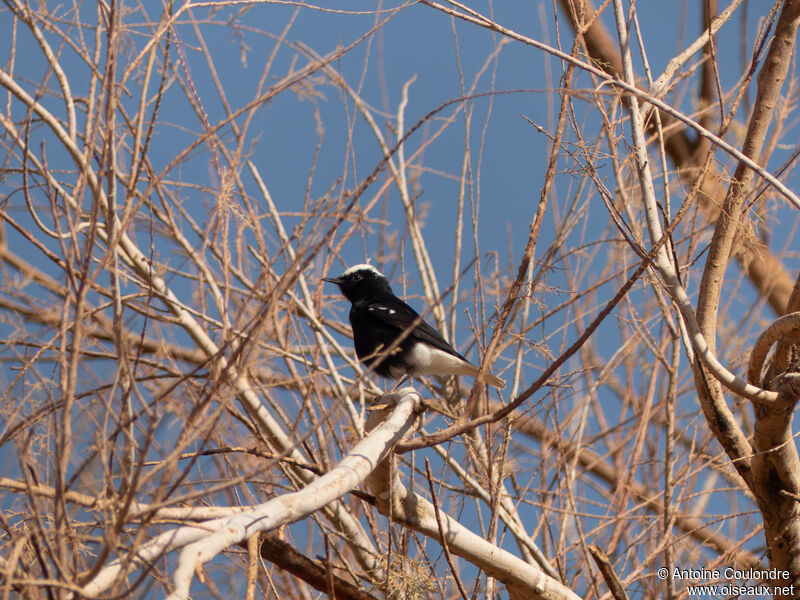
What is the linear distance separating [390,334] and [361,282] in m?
0.62

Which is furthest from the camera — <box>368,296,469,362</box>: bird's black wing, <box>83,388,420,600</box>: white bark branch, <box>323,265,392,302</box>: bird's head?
<box>323,265,392,302</box>: bird's head

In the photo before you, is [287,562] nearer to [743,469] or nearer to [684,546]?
[743,469]

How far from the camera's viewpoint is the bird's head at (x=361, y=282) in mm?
5418

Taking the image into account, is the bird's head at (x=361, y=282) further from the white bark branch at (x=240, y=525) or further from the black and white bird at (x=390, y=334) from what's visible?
the white bark branch at (x=240, y=525)

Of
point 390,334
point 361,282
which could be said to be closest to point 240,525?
point 390,334

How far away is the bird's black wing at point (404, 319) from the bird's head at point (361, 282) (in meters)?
0.16

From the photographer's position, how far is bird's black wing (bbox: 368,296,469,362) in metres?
4.66

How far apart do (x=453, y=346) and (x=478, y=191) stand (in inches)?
51.6

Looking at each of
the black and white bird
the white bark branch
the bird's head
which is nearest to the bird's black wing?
the black and white bird

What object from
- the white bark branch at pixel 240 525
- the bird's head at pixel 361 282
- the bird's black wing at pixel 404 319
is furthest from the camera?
the bird's head at pixel 361 282

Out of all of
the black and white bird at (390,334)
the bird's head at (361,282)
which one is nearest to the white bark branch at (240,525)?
the black and white bird at (390,334)

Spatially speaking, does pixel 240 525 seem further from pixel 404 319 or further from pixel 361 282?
pixel 361 282

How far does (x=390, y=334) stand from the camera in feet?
16.3

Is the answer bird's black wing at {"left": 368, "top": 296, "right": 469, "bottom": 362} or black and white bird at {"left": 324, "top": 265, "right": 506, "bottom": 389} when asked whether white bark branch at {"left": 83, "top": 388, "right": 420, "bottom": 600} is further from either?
bird's black wing at {"left": 368, "top": 296, "right": 469, "bottom": 362}
